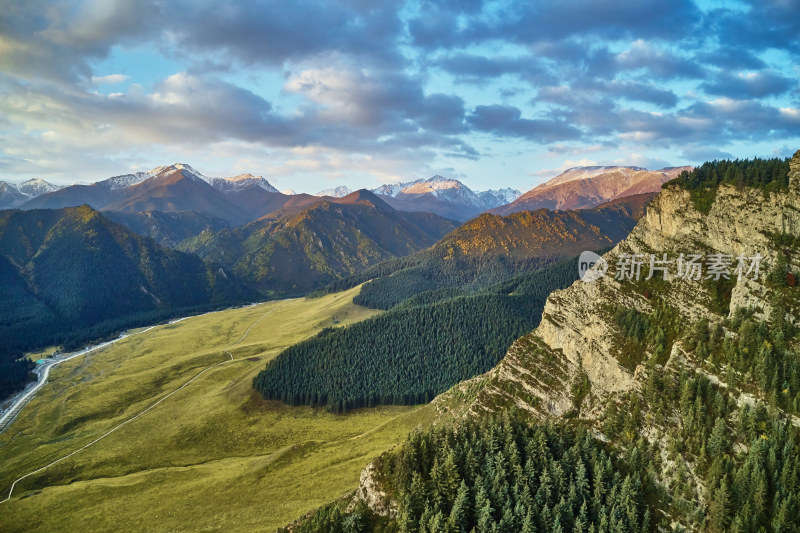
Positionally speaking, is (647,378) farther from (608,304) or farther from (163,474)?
(163,474)

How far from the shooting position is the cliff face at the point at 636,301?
8156 centimetres

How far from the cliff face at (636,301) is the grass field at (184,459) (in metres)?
40.0

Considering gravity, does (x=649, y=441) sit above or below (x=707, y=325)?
below

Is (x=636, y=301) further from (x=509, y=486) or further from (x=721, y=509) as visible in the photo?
(x=509, y=486)

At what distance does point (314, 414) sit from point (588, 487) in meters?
131

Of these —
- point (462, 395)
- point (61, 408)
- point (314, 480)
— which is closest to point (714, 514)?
point (462, 395)

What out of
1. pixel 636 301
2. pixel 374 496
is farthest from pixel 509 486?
pixel 636 301

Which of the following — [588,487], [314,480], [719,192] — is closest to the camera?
[588,487]

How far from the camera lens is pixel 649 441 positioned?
7462 centimetres

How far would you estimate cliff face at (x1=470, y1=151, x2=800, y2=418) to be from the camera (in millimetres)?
81562

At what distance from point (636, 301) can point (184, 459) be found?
143 m

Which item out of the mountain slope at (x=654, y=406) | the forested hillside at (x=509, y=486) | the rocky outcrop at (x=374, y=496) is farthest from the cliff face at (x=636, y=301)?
the rocky outcrop at (x=374, y=496)

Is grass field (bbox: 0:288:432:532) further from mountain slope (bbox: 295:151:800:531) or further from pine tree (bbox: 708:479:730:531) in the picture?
pine tree (bbox: 708:479:730:531)

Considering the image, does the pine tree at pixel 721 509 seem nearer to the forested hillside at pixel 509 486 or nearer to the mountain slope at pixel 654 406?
the mountain slope at pixel 654 406
